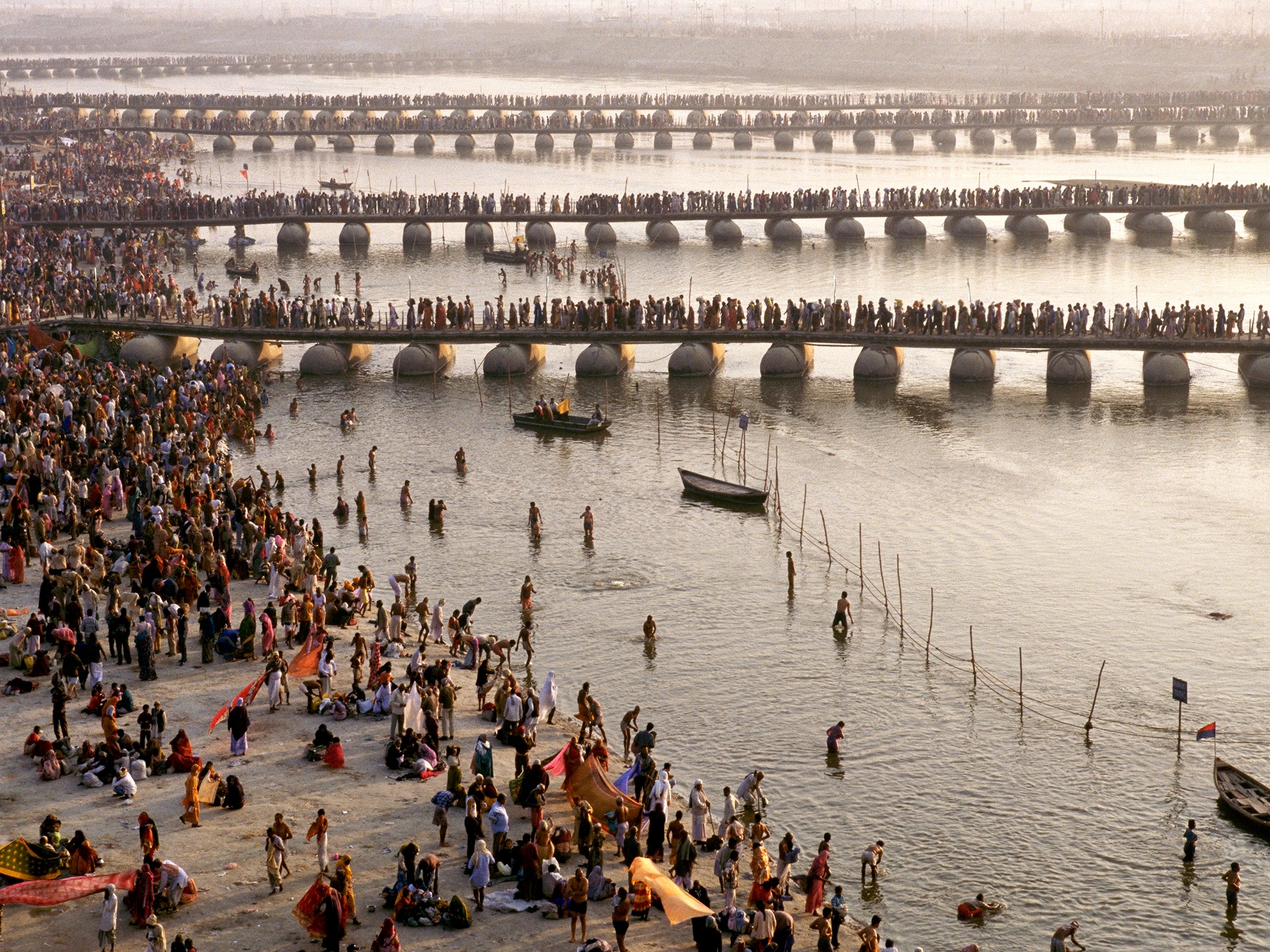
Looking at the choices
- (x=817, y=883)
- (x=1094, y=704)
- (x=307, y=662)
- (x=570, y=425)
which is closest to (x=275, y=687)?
(x=307, y=662)

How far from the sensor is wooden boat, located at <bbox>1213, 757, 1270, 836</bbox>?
3162cm

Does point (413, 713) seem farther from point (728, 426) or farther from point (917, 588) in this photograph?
point (728, 426)

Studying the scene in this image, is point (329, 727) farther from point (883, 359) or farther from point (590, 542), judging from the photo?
point (883, 359)

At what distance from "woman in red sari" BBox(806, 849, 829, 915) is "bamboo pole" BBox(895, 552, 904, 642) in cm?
1393

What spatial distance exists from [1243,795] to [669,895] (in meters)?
13.3

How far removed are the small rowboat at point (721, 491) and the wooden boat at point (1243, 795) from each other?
64.7ft

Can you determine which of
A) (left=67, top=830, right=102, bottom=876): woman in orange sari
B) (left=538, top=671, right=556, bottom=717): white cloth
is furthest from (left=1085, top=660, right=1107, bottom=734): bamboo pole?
(left=67, top=830, right=102, bottom=876): woman in orange sari

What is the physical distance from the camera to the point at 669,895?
2519 centimetres

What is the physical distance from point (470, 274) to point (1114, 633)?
57304 mm

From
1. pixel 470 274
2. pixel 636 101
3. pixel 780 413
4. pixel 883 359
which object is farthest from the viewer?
pixel 636 101

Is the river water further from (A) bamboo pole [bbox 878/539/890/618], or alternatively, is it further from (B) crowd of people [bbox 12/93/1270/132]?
(B) crowd of people [bbox 12/93/1270/132]

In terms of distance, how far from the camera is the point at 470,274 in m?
92.4

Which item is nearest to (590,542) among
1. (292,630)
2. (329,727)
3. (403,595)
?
(403,595)

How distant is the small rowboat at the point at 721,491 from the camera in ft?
166
